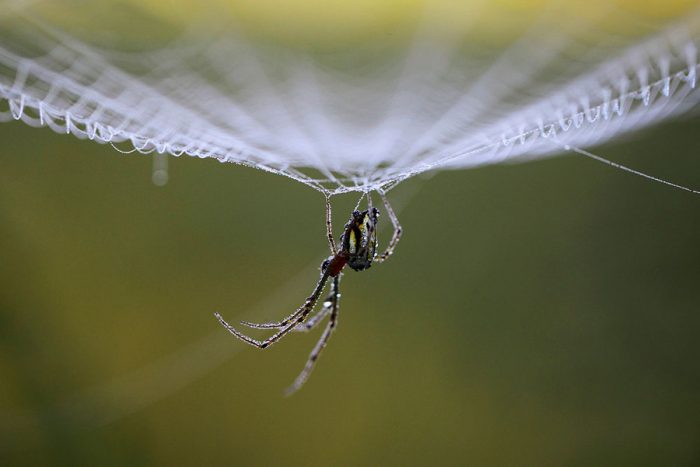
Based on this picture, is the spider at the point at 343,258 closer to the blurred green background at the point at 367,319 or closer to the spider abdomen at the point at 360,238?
the spider abdomen at the point at 360,238

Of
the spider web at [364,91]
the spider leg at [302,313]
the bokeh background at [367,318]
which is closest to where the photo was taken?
the spider web at [364,91]

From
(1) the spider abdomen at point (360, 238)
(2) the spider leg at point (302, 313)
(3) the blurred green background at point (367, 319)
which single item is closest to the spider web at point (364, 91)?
(1) the spider abdomen at point (360, 238)

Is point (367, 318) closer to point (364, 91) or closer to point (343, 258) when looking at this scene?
point (364, 91)

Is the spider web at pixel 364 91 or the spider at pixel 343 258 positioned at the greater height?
the spider web at pixel 364 91

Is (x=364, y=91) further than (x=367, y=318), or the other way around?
(x=367, y=318)

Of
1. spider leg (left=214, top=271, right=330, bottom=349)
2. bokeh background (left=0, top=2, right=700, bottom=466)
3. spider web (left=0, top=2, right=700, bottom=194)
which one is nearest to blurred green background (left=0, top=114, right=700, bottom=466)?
bokeh background (left=0, top=2, right=700, bottom=466)

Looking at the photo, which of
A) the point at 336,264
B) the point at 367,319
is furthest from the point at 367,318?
the point at 336,264

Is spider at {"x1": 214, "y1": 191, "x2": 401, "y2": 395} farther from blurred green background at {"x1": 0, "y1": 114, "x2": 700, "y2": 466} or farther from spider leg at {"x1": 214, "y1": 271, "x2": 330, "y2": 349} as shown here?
blurred green background at {"x1": 0, "y1": 114, "x2": 700, "y2": 466}
